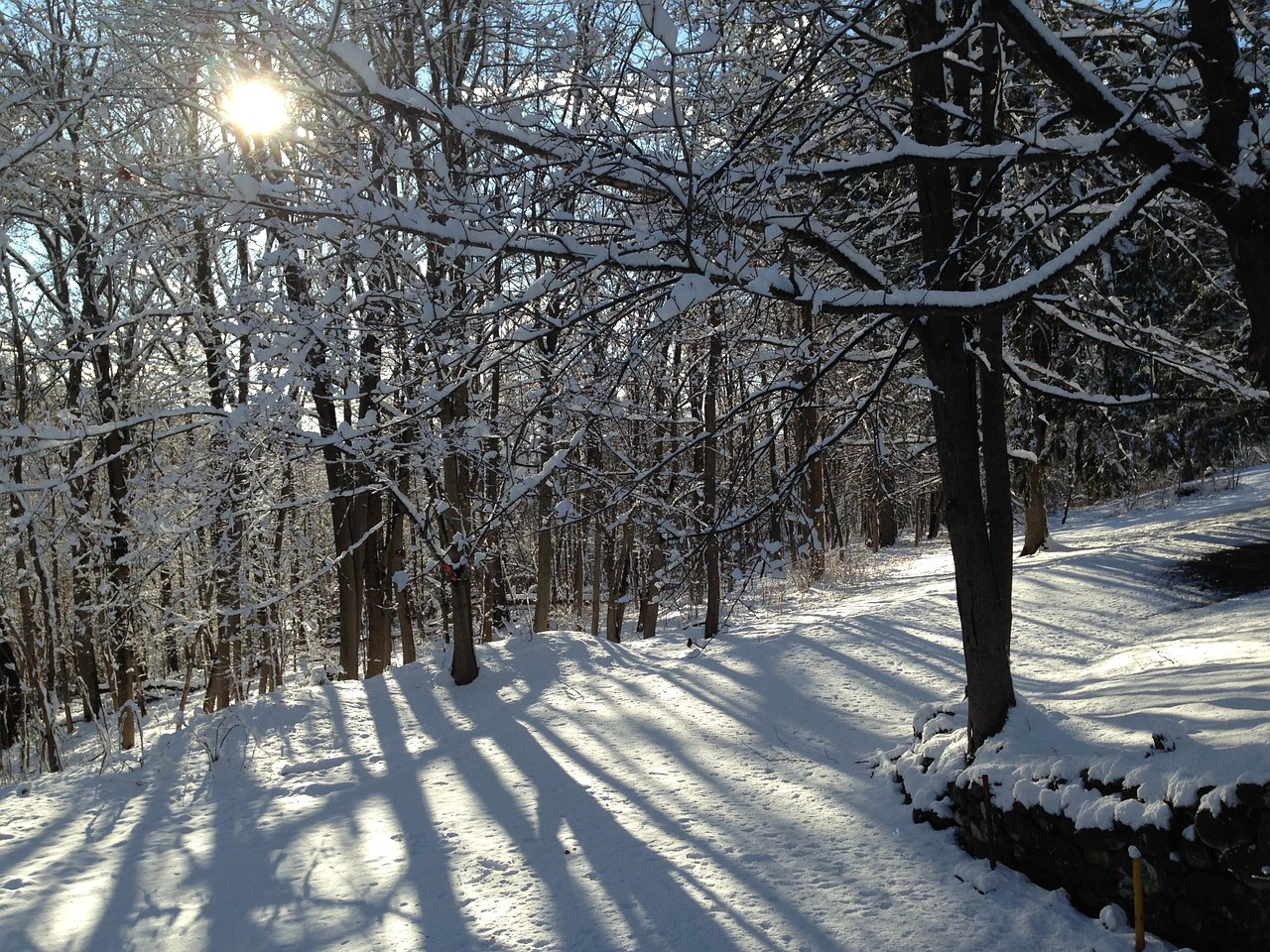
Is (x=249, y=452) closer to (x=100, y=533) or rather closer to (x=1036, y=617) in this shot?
(x=100, y=533)

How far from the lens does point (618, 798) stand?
284 inches

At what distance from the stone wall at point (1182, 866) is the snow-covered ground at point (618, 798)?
148 mm

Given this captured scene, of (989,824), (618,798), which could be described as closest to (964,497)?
(989,824)

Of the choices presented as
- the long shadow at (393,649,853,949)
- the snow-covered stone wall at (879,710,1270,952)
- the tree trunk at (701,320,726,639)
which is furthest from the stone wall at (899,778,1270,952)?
the tree trunk at (701,320,726,639)

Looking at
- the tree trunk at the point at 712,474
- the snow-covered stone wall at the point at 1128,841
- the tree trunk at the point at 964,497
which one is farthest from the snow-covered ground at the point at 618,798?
the tree trunk at the point at 712,474

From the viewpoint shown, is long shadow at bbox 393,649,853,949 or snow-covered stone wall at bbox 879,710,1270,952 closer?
snow-covered stone wall at bbox 879,710,1270,952

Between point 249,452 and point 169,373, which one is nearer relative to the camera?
point 249,452

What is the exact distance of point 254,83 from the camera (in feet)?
17.4

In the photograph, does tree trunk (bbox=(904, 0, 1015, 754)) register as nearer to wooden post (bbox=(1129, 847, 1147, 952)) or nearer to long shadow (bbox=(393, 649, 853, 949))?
wooden post (bbox=(1129, 847, 1147, 952))

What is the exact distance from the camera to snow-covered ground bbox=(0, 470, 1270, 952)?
4.91m

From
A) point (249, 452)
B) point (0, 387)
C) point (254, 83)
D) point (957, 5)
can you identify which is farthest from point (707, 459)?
point (0, 387)

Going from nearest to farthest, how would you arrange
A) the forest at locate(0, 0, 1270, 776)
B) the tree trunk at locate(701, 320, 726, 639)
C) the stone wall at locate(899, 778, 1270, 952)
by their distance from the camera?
the stone wall at locate(899, 778, 1270, 952)
the forest at locate(0, 0, 1270, 776)
the tree trunk at locate(701, 320, 726, 639)

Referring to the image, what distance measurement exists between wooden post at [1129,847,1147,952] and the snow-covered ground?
0.16 meters

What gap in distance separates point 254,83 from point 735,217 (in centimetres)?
336
